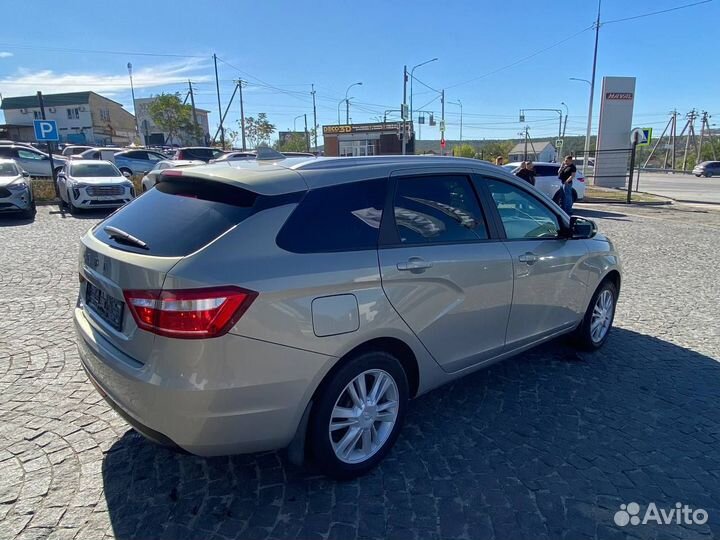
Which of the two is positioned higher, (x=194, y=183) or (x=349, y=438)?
(x=194, y=183)

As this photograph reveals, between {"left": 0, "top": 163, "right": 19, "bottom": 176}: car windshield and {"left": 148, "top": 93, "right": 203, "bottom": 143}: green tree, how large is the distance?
50.7m

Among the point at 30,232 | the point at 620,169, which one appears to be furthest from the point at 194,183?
the point at 620,169

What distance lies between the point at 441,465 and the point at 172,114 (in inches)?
2604

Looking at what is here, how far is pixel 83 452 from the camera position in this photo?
282cm

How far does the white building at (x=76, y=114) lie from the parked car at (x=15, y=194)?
68.0 metres

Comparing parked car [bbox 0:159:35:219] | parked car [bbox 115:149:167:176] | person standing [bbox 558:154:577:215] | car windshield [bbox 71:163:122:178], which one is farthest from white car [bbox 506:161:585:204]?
parked car [bbox 115:149:167:176]

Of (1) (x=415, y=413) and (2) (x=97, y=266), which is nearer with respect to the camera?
(2) (x=97, y=266)

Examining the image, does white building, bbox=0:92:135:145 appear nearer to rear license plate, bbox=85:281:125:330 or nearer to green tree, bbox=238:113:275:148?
green tree, bbox=238:113:275:148

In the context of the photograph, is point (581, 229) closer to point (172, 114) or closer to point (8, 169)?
point (8, 169)

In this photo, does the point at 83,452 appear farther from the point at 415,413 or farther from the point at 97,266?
the point at 415,413

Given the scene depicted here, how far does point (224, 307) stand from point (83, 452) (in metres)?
1.65

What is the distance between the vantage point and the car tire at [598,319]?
4.20 m

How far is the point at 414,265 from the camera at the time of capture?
265 cm

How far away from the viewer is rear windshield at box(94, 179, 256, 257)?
7.29 ft
